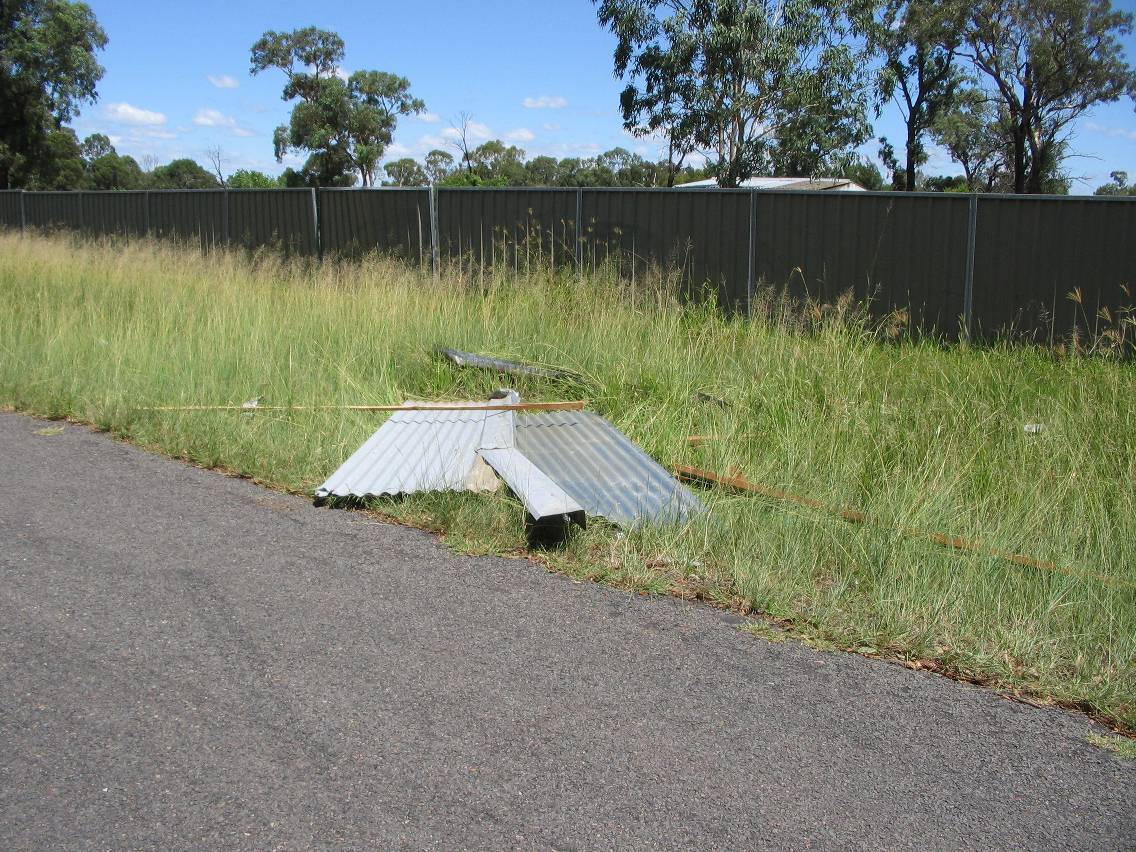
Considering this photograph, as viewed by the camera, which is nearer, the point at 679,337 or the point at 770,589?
the point at 770,589

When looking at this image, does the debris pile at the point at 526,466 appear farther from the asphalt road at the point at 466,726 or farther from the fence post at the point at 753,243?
the fence post at the point at 753,243

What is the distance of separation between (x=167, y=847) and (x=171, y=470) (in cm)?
424

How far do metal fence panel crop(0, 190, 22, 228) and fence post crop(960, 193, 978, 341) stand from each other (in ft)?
67.3

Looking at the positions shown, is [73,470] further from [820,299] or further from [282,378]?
[820,299]

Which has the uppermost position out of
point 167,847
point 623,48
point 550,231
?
point 623,48

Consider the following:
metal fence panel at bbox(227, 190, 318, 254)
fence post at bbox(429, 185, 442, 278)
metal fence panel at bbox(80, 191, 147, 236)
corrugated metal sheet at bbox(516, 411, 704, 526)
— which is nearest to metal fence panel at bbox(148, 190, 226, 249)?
metal fence panel at bbox(227, 190, 318, 254)

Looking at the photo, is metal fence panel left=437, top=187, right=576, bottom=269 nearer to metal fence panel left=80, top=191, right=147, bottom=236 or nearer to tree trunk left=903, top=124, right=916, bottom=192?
metal fence panel left=80, top=191, right=147, bottom=236

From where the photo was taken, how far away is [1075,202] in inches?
461

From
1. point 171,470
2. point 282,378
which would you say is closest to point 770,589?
point 171,470

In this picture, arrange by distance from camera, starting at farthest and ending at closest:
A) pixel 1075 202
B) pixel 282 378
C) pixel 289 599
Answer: pixel 1075 202
pixel 282 378
pixel 289 599

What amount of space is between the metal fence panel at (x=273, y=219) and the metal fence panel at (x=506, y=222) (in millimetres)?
3324

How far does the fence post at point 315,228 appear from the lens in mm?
17250

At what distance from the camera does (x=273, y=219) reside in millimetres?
Answer: 18000

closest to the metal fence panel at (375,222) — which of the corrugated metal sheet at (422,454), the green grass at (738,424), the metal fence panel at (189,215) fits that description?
the metal fence panel at (189,215)
